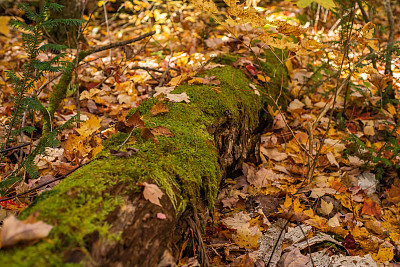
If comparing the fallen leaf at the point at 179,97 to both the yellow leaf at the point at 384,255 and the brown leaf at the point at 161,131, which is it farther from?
the yellow leaf at the point at 384,255

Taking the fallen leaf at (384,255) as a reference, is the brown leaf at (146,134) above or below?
above

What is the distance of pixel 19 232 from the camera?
858mm

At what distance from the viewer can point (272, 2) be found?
9516 millimetres

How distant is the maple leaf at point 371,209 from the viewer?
7.88 ft

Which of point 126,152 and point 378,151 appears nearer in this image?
point 126,152

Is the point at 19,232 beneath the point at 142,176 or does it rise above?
above

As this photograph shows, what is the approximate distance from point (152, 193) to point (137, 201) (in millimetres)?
70

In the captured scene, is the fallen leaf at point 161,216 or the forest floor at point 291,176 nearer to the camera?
the fallen leaf at point 161,216

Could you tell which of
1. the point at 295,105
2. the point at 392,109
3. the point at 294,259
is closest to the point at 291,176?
the point at 294,259

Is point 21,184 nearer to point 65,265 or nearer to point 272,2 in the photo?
point 65,265

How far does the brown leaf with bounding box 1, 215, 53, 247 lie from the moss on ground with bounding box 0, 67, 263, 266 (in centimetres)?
4

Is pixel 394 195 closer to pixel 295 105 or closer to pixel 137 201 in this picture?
pixel 295 105

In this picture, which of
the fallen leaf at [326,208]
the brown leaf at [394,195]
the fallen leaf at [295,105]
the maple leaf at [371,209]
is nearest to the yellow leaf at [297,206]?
the fallen leaf at [326,208]

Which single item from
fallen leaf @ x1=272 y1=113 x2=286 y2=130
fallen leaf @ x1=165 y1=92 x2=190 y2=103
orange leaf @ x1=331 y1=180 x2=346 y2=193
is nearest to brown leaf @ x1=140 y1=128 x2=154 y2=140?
fallen leaf @ x1=165 y1=92 x2=190 y2=103
